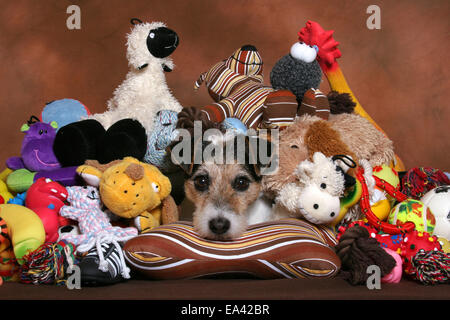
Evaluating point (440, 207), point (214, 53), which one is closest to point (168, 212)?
point (440, 207)

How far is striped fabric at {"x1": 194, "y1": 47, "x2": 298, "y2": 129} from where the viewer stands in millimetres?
1651

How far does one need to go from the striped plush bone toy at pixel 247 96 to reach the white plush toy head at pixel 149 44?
25 cm

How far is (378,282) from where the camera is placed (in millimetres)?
1222

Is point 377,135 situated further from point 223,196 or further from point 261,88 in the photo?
point 223,196

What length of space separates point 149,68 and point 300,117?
0.67 metres

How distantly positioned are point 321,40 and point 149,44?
2.21ft

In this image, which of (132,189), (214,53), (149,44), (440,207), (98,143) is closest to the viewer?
(132,189)

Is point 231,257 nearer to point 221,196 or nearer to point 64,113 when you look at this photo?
point 221,196

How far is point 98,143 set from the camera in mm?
1652

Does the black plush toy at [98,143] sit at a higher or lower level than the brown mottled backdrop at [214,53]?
lower

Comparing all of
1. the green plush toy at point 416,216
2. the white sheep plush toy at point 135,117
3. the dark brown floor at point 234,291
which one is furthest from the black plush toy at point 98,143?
the green plush toy at point 416,216

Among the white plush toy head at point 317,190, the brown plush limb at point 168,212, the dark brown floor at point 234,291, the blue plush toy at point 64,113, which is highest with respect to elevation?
the blue plush toy at point 64,113

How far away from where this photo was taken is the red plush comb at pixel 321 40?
1.80 m

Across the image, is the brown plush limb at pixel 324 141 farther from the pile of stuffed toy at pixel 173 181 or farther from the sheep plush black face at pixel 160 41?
the sheep plush black face at pixel 160 41
